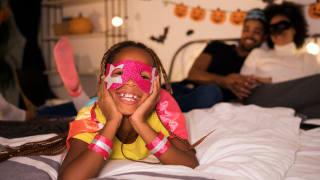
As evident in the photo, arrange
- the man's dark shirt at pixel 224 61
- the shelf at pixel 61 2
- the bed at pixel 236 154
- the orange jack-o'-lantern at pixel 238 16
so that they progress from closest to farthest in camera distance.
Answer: the bed at pixel 236 154 < the man's dark shirt at pixel 224 61 < the orange jack-o'-lantern at pixel 238 16 < the shelf at pixel 61 2

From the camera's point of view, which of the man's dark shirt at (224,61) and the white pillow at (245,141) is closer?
the white pillow at (245,141)

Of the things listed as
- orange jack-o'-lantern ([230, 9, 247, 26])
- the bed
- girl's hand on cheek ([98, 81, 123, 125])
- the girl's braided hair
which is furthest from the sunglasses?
girl's hand on cheek ([98, 81, 123, 125])

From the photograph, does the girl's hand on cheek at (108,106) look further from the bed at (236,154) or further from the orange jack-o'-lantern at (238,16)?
the orange jack-o'-lantern at (238,16)

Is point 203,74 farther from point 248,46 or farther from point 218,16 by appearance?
point 218,16

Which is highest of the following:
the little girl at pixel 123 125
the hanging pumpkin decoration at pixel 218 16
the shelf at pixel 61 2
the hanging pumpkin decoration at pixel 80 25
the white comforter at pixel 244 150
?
the shelf at pixel 61 2

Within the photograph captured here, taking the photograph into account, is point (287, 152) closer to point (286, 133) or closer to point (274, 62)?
point (286, 133)

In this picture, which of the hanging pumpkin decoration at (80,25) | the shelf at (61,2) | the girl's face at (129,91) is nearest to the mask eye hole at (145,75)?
the girl's face at (129,91)

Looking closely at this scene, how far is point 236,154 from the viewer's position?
91 cm

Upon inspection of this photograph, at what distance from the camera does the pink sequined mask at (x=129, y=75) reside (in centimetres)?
92

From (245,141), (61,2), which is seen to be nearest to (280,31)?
(245,141)

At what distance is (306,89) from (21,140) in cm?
147

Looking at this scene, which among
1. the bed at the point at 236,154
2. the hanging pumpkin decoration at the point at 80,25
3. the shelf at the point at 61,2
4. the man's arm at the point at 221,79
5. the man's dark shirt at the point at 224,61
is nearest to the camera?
the bed at the point at 236,154

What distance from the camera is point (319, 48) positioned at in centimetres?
221

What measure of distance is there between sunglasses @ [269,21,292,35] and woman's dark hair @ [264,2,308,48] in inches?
3.5
